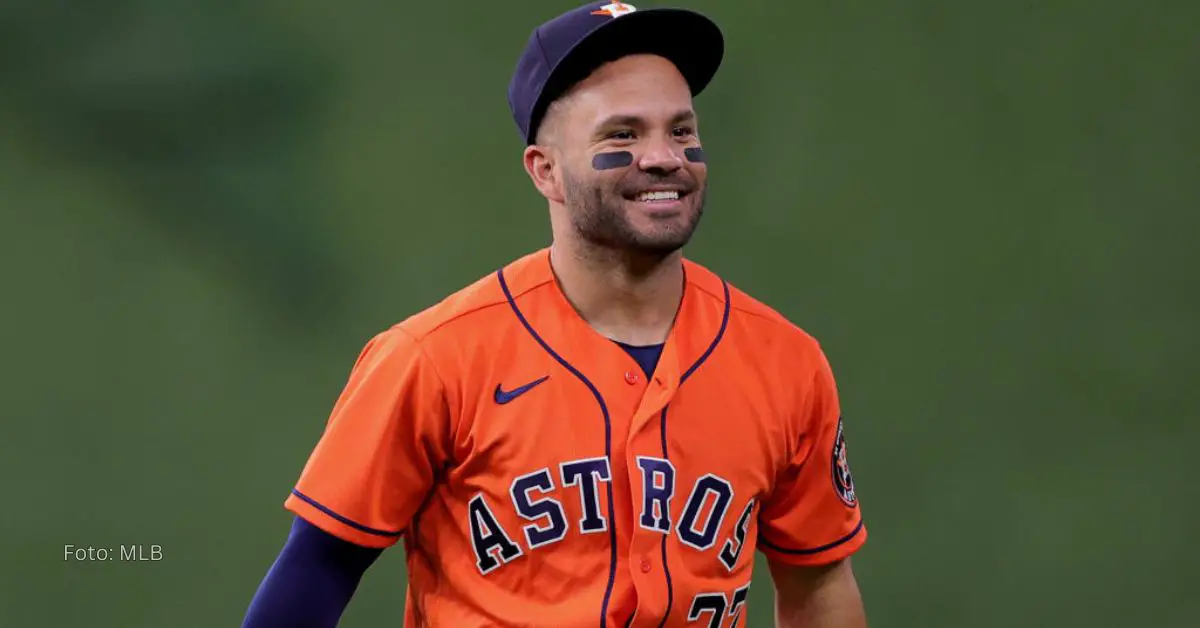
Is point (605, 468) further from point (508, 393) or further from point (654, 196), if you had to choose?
point (654, 196)

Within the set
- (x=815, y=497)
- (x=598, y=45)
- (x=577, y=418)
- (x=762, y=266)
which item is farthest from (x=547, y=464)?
(x=762, y=266)

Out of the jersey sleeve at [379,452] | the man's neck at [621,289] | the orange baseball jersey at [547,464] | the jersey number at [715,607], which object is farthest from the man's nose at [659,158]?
the jersey number at [715,607]

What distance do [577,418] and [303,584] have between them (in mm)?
395

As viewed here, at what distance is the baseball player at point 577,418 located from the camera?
5.92 ft

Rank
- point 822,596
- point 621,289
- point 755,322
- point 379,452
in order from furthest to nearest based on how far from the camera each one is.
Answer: point 822,596
point 755,322
point 621,289
point 379,452

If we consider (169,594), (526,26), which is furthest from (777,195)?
(169,594)

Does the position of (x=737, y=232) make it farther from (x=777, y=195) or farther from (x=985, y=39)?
(x=985, y=39)

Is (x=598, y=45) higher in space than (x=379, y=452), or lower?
higher

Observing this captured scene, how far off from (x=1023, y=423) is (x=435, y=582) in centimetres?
175

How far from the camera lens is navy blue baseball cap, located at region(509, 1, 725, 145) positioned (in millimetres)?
1823

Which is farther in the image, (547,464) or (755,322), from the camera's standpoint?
(755,322)

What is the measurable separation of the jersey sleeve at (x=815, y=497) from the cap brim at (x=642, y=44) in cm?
45

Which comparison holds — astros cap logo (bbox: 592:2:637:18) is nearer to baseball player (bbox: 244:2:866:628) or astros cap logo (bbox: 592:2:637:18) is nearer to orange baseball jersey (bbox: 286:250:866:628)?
baseball player (bbox: 244:2:866:628)

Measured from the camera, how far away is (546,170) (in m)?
1.91
